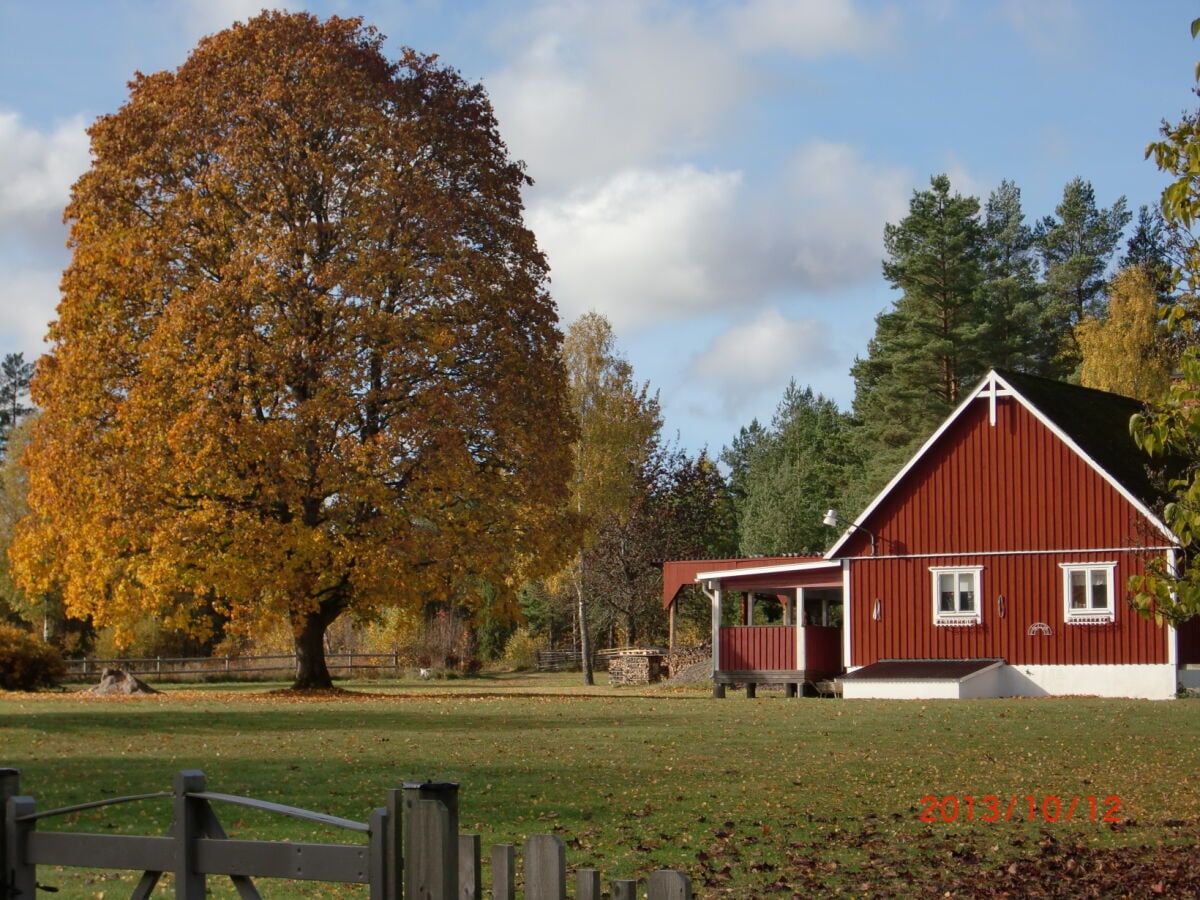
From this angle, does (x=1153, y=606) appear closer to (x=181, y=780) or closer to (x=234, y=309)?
(x=181, y=780)

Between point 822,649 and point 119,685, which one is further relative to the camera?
point 119,685

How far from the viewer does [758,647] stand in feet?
126

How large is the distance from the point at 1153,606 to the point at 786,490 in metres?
60.1

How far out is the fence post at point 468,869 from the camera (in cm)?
526

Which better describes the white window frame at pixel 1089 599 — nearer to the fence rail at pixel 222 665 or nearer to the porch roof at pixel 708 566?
the porch roof at pixel 708 566

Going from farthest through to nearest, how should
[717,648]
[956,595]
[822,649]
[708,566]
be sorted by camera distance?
[708,566] < [717,648] < [822,649] < [956,595]

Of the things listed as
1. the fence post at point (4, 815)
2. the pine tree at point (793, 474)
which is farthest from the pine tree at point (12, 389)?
the fence post at point (4, 815)

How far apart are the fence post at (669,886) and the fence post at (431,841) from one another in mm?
822

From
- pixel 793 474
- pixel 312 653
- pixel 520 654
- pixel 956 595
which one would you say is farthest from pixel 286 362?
pixel 793 474

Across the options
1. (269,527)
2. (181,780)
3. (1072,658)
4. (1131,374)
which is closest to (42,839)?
(181,780)

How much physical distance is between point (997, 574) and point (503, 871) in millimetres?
32059

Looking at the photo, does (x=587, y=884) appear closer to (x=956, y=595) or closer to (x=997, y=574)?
(x=997, y=574)

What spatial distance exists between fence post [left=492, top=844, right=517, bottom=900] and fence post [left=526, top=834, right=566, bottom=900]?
0.07m

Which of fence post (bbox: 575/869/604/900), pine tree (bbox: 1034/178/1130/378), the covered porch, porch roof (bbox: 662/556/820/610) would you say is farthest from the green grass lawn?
pine tree (bbox: 1034/178/1130/378)
